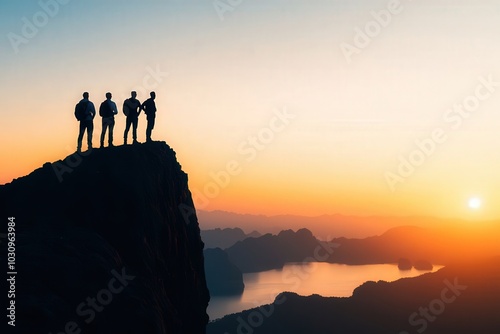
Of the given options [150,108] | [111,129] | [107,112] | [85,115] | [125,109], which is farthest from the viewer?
[150,108]

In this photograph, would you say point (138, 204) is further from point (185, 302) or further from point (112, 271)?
point (185, 302)

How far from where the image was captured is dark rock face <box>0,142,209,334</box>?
19.3m

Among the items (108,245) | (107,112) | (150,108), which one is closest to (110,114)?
(107,112)

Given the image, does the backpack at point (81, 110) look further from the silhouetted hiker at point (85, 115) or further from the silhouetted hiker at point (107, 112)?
the silhouetted hiker at point (107, 112)

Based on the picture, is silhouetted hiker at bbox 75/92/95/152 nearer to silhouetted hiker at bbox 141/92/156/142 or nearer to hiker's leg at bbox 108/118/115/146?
hiker's leg at bbox 108/118/115/146

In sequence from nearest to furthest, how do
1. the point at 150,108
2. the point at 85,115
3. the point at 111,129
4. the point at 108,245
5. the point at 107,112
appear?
the point at 108,245, the point at 85,115, the point at 107,112, the point at 111,129, the point at 150,108

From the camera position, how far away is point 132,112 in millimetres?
33906

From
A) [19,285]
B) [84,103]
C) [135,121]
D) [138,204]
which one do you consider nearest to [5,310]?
[19,285]

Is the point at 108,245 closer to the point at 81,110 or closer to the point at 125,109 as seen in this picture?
the point at 81,110

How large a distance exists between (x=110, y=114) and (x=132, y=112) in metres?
2.07

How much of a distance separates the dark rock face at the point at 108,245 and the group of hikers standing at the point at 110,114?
1.58 meters

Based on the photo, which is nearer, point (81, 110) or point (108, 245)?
point (108, 245)

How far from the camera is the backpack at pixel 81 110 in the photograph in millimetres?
30609

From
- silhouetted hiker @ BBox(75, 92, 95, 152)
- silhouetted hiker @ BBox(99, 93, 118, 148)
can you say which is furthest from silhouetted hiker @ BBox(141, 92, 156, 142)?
silhouetted hiker @ BBox(75, 92, 95, 152)
